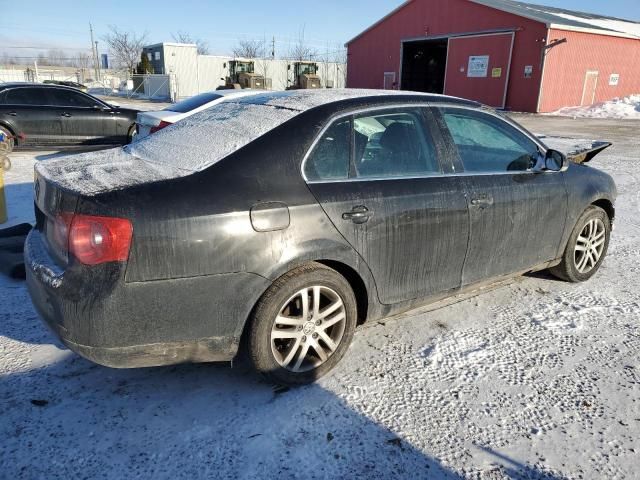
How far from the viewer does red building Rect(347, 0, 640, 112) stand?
25.8 m

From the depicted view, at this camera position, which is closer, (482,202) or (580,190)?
(482,202)

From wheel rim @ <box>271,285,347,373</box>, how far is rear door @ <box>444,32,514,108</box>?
27529 mm

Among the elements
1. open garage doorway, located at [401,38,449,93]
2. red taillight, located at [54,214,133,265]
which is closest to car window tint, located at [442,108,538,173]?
red taillight, located at [54,214,133,265]

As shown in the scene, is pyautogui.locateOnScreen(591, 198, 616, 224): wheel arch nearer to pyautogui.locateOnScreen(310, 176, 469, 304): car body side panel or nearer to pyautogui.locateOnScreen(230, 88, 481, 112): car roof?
pyautogui.locateOnScreen(230, 88, 481, 112): car roof

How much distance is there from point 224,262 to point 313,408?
3.19 ft

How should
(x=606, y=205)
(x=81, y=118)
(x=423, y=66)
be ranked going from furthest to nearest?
(x=423, y=66) → (x=81, y=118) → (x=606, y=205)

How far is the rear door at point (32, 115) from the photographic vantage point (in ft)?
34.4

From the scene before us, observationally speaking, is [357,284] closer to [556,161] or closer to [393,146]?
[393,146]

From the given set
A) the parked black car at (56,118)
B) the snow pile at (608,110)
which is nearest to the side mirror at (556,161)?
the parked black car at (56,118)

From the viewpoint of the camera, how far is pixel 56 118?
10.8m

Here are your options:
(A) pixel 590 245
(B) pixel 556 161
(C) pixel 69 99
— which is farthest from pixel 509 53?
(B) pixel 556 161

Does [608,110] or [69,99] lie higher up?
[69,99]

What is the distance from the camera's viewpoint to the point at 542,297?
426 centimetres

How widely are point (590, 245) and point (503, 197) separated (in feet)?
5.08
